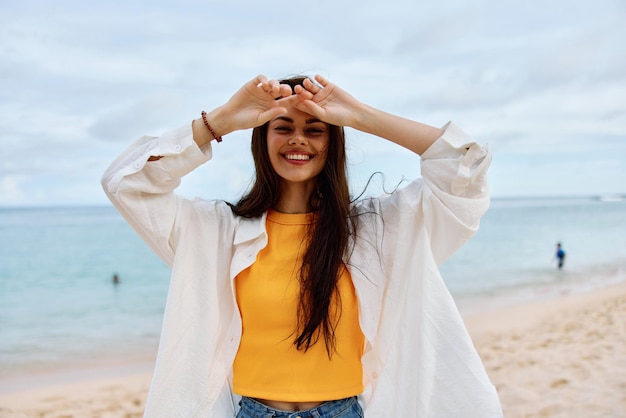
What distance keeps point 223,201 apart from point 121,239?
28.2 meters

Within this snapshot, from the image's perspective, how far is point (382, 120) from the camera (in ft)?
6.52

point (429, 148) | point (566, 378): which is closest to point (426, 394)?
point (429, 148)

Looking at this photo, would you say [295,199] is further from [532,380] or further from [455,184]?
[532,380]

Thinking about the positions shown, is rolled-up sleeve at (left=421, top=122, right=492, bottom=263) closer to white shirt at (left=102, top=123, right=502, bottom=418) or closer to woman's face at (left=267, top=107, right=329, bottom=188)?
white shirt at (left=102, top=123, right=502, bottom=418)

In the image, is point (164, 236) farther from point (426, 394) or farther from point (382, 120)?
point (426, 394)

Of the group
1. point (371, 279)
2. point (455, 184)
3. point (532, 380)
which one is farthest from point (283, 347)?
point (532, 380)

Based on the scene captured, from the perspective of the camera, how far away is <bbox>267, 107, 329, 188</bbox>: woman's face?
209cm

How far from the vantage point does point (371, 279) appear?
2031 millimetres

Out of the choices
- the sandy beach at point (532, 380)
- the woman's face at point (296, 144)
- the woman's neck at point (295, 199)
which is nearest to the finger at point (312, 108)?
the woman's face at point (296, 144)

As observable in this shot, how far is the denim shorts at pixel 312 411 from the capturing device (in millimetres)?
1928

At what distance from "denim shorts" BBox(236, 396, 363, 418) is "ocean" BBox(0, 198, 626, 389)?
6310 mm

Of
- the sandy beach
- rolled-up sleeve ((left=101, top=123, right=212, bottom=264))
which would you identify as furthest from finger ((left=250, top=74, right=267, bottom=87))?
the sandy beach

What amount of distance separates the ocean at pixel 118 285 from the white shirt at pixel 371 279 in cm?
629

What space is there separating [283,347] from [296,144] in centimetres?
75
